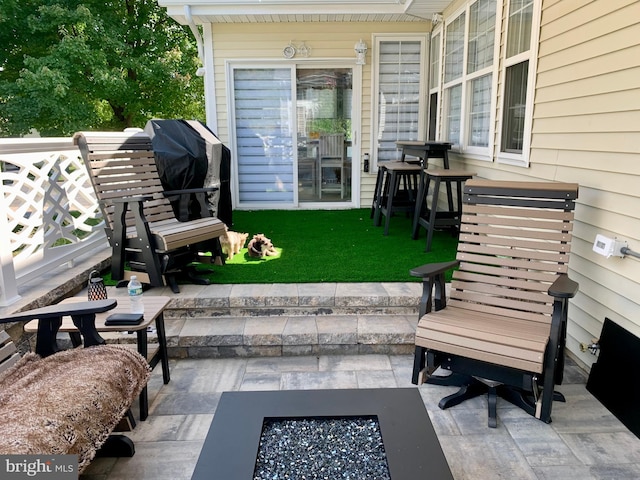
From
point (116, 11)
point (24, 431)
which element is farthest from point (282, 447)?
point (116, 11)

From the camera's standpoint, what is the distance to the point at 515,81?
405 centimetres

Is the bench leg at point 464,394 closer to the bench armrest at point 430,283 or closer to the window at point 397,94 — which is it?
the bench armrest at point 430,283

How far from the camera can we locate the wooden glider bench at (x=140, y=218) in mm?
3619

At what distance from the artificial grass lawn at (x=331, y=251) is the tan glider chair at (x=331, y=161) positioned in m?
0.69

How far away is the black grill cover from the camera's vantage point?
4.81m

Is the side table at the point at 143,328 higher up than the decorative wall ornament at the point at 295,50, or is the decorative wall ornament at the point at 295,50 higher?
the decorative wall ornament at the point at 295,50

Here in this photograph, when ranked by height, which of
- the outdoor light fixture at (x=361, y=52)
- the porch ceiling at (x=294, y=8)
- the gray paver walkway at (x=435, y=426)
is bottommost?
the gray paver walkway at (x=435, y=426)

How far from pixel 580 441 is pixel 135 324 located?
7.63 ft

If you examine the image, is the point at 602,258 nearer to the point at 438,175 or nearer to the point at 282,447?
the point at 438,175

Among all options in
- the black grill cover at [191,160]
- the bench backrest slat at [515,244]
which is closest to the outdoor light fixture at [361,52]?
the black grill cover at [191,160]

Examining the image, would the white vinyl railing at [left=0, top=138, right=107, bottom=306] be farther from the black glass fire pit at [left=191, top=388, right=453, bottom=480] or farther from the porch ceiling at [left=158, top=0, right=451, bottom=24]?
the porch ceiling at [left=158, top=0, right=451, bottom=24]

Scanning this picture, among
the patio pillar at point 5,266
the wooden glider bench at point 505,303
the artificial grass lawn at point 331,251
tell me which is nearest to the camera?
the wooden glider bench at point 505,303

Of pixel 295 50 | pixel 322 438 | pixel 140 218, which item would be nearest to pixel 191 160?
pixel 140 218

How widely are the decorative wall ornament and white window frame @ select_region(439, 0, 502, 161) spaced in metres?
1.85
